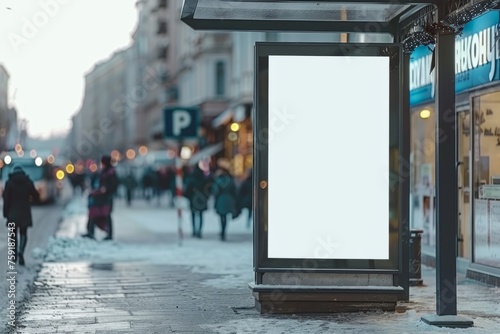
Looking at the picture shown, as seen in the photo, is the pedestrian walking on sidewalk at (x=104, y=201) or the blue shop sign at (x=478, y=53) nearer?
the blue shop sign at (x=478, y=53)

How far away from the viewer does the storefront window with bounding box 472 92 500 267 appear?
1352 centimetres

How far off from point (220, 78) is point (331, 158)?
47.2 meters

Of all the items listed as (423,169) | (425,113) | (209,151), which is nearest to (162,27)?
(209,151)

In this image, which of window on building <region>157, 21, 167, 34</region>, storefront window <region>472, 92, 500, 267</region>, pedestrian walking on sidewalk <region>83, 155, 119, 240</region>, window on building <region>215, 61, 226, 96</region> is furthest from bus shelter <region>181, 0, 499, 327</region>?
window on building <region>157, 21, 167, 34</region>

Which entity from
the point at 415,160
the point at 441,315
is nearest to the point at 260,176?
the point at 441,315

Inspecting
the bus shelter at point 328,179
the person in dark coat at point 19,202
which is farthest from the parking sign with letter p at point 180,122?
the bus shelter at point 328,179

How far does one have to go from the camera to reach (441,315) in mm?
9867

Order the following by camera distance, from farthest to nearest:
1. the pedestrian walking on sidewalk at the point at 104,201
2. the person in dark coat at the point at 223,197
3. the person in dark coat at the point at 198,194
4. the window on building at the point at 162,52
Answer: the window on building at the point at 162,52
the person in dark coat at the point at 198,194
the person in dark coat at the point at 223,197
the pedestrian walking on sidewalk at the point at 104,201

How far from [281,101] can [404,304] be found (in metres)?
2.80

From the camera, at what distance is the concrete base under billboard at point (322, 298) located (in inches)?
414

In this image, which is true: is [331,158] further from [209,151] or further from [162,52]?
[162,52]

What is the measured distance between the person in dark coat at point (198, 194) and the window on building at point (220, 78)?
3243 centimetres

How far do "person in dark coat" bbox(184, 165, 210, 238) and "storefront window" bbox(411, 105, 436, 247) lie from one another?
661 cm

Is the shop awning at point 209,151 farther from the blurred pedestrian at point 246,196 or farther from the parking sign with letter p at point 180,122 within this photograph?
the parking sign with letter p at point 180,122
